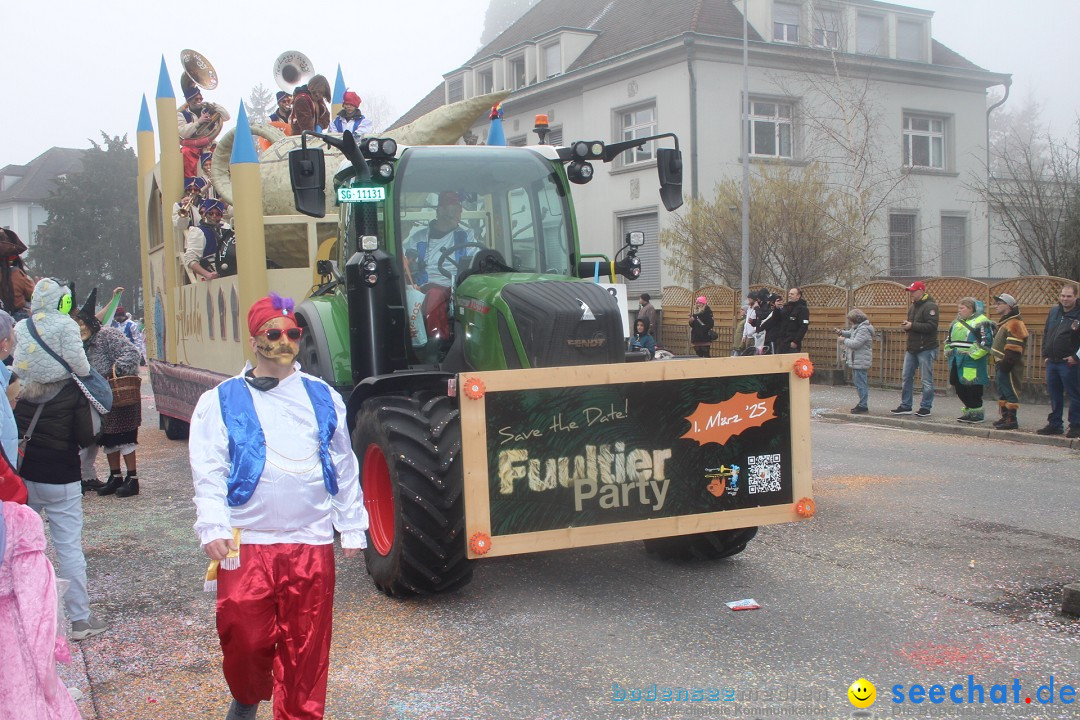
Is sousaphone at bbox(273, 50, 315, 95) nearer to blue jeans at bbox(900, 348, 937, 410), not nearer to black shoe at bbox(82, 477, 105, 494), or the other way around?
black shoe at bbox(82, 477, 105, 494)

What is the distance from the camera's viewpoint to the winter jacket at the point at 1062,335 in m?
12.0

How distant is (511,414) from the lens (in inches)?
213

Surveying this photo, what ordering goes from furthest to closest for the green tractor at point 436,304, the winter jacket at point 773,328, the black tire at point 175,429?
the winter jacket at point 773,328
the black tire at point 175,429
the green tractor at point 436,304

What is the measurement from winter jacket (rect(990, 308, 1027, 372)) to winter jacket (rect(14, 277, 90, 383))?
36.0 ft

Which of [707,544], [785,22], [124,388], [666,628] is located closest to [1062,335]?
[707,544]

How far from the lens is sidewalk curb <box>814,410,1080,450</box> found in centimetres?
1218

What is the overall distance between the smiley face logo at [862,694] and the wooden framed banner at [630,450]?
4.82 feet

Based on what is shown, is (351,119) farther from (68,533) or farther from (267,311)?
(267,311)

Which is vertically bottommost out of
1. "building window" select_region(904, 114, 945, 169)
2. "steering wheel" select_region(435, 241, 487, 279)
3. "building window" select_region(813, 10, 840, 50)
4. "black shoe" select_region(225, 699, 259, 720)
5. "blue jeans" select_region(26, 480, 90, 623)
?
"black shoe" select_region(225, 699, 259, 720)

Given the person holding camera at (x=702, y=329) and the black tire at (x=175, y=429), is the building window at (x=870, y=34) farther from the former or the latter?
the black tire at (x=175, y=429)

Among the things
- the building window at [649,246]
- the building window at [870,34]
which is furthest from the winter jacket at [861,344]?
the building window at [870,34]

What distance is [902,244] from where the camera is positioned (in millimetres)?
33188

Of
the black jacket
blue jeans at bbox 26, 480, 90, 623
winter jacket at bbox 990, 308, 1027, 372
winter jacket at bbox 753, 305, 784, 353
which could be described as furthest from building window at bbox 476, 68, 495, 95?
blue jeans at bbox 26, 480, 90, 623

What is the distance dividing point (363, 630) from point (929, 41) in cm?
3415
